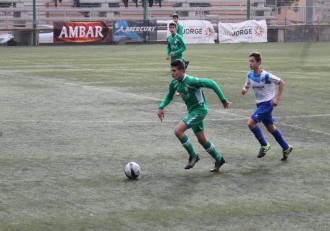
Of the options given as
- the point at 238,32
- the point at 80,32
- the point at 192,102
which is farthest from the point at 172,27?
the point at 238,32

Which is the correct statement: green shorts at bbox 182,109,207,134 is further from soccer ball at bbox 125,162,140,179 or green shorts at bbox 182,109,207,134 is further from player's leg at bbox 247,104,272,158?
player's leg at bbox 247,104,272,158

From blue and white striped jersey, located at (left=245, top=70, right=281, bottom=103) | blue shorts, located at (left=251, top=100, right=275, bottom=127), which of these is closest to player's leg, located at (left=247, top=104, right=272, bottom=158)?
blue shorts, located at (left=251, top=100, right=275, bottom=127)

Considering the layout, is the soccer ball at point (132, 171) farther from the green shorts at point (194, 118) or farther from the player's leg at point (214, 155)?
the player's leg at point (214, 155)

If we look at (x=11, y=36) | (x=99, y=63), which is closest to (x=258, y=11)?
(x=11, y=36)

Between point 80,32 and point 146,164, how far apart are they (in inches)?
1579

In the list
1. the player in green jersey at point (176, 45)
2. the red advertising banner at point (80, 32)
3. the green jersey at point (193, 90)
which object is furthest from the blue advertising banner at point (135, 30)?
the green jersey at point (193, 90)

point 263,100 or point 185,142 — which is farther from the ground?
point 263,100

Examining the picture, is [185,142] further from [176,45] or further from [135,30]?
[135,30]

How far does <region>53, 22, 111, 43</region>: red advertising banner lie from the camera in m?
50.1

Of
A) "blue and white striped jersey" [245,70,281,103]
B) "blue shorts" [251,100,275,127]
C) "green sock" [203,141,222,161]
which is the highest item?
"blue and white striped jersey" [245,70,281,103]

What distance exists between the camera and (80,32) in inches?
1996

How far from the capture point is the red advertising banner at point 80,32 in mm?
50125

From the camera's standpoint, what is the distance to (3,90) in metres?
22.1

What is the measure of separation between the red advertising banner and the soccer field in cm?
2688
